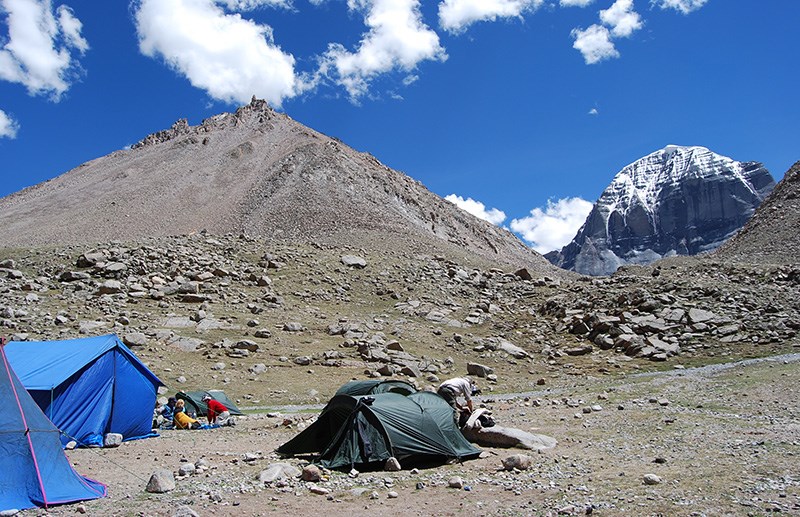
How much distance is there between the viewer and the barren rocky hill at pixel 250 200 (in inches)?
2955

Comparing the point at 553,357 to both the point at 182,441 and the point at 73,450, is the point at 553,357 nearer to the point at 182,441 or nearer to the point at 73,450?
the point at 182,441

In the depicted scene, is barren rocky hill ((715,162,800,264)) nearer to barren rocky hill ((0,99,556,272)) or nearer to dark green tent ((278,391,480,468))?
barren rocky hill ((0,99,556,272))

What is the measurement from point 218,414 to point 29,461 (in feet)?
32.8

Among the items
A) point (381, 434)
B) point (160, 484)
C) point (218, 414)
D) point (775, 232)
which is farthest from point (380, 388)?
point (775, 232)

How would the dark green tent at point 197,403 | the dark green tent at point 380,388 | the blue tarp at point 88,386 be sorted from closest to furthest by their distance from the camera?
1. the blue tarp at point 88,386
2. the dark green tent at point 380,388
3. the dark green tent at point 197,403

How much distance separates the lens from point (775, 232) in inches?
2215

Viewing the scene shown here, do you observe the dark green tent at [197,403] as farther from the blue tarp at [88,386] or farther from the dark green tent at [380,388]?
the dark green tent at [380,388]

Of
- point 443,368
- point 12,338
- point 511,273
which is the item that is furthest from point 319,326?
point 511,273

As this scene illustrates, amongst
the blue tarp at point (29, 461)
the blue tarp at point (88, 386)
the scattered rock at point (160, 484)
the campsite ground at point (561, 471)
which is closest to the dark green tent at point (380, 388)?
the campsite ground at point (561, 471)

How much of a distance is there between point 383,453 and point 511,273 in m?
38.5

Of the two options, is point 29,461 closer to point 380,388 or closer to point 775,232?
point 380,388

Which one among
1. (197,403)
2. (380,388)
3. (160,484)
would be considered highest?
(380,388)

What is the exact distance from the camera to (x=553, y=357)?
107 ft

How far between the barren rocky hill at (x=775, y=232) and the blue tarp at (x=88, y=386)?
5014cm
